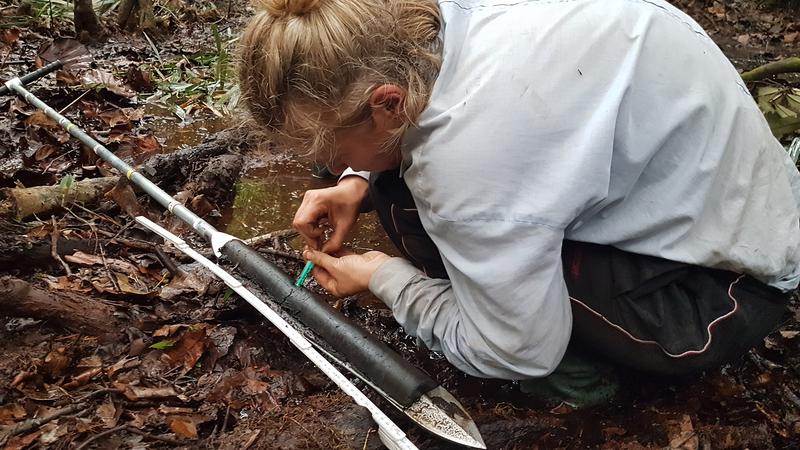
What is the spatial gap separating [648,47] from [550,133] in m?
0.35

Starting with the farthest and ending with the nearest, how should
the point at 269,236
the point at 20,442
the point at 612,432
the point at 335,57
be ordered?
the point at 269,236 → the point at 612,432 → the point at 20,442 → the point at 335,57

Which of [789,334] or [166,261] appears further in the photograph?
[166,261]

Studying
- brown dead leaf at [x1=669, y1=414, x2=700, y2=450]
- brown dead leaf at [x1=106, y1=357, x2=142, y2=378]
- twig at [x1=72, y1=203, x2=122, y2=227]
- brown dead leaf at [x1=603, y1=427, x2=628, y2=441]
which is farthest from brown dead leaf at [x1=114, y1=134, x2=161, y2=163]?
brown dead leaf at [x1=669, y1=414, x2=700, y2=450]

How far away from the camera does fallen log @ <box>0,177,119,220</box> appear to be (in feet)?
8.31

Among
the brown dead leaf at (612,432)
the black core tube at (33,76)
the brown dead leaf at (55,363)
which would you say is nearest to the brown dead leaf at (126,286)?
the brown dead leaf at (55,363)

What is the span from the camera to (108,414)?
67.6 inches

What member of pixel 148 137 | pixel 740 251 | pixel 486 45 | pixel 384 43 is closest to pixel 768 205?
pixel 740 251

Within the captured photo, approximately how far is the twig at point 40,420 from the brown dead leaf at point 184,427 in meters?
0.25

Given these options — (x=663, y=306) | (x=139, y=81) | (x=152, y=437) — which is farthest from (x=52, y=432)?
(x=139, y=81)

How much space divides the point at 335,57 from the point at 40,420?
118 cm

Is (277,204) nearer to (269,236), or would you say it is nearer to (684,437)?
(269,236)

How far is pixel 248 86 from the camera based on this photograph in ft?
5.12

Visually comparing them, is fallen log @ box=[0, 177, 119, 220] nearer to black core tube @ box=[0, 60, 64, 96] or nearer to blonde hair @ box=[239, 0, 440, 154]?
black core tube @ box=[0, 60, 64, 96]

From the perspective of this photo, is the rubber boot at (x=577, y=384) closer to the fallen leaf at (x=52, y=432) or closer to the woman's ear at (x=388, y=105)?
the woman's ear at (x=388, y=105)
